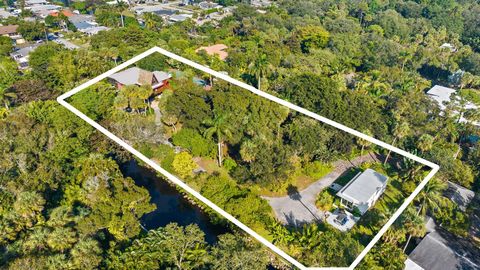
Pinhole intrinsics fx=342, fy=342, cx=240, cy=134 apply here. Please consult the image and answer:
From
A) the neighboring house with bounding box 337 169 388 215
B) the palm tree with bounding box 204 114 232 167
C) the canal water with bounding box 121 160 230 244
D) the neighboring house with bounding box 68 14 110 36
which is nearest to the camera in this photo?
the neighboring house with bounding box 337 169 388 215

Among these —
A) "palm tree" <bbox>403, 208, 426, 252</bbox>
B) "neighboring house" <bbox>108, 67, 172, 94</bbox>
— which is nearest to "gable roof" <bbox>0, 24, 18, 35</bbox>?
"neighboring house" <bbox>108, 67, 172, 94</bbox>

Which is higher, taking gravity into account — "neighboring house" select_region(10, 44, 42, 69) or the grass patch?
the grass patch

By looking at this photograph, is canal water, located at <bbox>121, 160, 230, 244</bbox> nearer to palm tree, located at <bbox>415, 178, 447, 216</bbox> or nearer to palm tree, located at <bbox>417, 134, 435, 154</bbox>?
palm tree, located at <bbox>415, 178, 447, 216</bbox>

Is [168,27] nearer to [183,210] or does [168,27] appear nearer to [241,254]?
[183,210]

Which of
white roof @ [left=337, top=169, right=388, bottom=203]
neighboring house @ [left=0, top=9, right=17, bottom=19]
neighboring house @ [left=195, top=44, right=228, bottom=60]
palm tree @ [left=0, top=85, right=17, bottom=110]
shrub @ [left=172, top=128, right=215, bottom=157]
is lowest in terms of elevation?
neighboring house @ [left=0, top=9, right=17, bottom=19]

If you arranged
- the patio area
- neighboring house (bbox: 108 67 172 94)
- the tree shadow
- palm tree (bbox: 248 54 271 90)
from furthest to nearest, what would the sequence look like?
palm tree (bbox: 248 54 271 90)
neighboring house (bbox: 108 67 172 94)
the tree shadow
the patio area

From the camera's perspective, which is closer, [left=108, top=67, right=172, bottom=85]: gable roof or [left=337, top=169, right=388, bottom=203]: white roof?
[left=337, top=169, right=388, bottom=203]: white roof

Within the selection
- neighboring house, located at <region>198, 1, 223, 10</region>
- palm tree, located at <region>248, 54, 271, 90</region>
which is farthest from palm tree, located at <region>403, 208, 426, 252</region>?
neighboring house, located at <region>198, 1, 223, 10</region>
